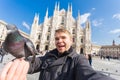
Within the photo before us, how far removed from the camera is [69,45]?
1.06 m

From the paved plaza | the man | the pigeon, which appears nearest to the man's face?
the man

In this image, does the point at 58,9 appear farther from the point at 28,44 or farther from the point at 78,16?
the point at 28,44

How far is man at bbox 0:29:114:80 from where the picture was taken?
48 centimetres

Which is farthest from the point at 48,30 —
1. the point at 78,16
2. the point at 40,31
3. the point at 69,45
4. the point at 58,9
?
the point at 69,45

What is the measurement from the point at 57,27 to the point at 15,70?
3433 centimetres

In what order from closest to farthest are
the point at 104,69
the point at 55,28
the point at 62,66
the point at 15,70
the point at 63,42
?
1. the point at 15,70
2. the point at 62,66
3. the point at 63,42
4. the point at 104,69
5. the point at 55,28

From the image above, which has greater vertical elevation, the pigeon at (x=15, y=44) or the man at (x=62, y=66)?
the pigeon at (x=15, y=44)

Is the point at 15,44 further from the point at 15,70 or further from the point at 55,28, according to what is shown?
the point at 55,28

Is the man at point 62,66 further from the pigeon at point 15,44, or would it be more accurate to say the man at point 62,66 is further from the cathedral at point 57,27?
the cathedral at point 57,27

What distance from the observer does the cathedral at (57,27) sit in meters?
33.2

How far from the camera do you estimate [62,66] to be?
36.3 inches

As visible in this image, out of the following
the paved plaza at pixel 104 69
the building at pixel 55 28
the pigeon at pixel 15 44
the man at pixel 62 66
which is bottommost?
the paved plaza at pixel 104 69

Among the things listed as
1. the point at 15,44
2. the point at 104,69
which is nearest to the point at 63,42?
the point at 15,44

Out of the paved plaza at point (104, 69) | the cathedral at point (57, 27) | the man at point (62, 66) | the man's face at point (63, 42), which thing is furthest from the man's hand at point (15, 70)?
the cathedral at point (57, 27)
